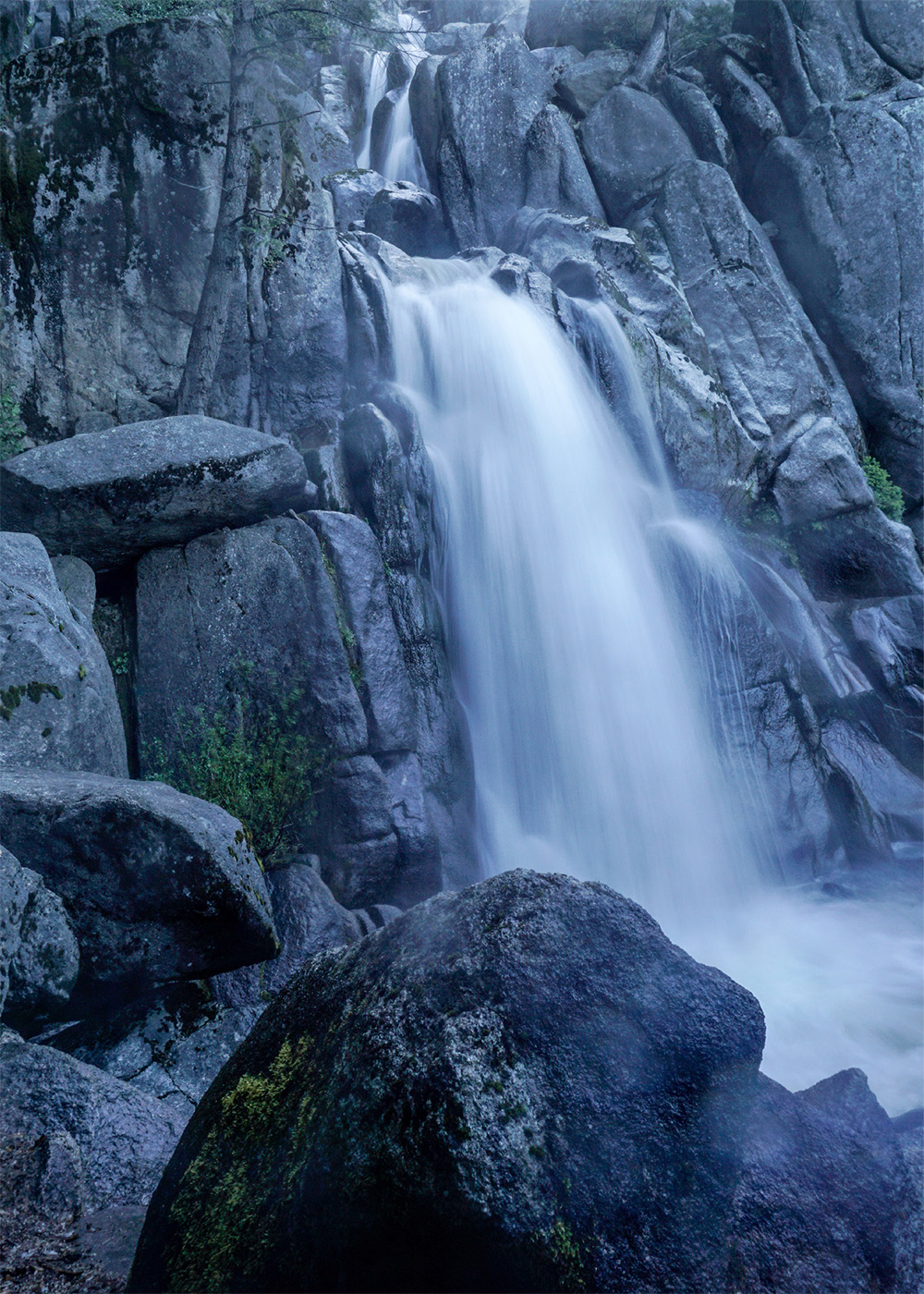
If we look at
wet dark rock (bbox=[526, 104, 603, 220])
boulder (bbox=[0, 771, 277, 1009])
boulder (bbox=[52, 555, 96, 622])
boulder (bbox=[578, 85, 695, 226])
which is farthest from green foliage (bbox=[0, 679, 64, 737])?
boulder (bbox=[578, 85, 695, 226])

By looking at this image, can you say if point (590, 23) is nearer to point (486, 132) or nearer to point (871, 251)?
point (486, 132)

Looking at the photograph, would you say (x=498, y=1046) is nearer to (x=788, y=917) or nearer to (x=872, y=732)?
(x=788, y=917)

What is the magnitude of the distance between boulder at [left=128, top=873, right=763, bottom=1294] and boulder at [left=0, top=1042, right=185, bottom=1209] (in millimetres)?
694

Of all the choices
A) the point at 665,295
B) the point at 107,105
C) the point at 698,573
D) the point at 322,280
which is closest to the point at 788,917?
the point at 698,573

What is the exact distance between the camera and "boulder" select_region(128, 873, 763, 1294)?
1.71m

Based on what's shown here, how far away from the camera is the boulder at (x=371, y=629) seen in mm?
7500

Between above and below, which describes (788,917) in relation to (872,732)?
below

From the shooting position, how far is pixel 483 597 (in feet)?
30.3

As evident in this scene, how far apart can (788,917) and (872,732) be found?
12.3 feet

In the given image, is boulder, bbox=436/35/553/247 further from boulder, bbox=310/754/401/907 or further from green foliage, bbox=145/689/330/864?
boulder, bbox=310/754/401/907

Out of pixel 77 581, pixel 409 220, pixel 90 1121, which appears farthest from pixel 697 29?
pixel 90 1121

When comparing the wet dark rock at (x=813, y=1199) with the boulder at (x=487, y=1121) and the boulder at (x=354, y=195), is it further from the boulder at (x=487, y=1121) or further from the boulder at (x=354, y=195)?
the boulder at (x=354, y=195)

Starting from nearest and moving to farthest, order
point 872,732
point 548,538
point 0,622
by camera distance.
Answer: point 0,622
point 548,538
point 872,732

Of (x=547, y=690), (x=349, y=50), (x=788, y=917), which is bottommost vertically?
(x=788, y=917)
